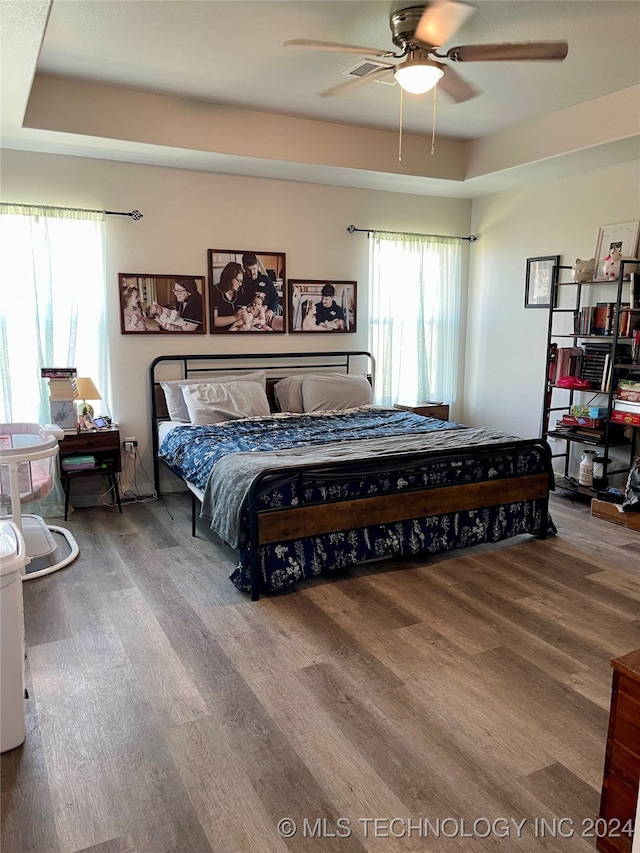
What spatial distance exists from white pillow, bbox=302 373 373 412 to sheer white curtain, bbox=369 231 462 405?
1.82ft

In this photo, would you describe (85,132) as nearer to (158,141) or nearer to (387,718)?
(158,141)

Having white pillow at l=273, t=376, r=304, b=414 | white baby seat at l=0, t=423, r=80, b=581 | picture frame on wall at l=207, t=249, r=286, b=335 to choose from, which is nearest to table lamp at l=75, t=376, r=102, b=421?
white baby seat at l=0, t=423, r=80, b=581

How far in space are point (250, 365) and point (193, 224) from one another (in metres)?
1.25

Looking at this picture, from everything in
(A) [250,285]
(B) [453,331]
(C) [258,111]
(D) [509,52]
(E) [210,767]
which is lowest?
(E) [210,767]

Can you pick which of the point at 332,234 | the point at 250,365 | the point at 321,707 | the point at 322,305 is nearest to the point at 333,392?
the point at 250,365

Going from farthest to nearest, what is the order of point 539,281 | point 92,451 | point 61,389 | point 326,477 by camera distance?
point 539,281, point 92,451, point 61,389, point 326,477

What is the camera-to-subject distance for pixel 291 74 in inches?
149

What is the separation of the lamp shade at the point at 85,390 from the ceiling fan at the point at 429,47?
8.79 ft

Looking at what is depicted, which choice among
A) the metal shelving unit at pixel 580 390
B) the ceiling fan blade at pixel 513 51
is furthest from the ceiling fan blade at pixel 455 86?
the metal shelving unit at pixel 580 390

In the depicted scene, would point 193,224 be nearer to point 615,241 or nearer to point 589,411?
point 615,241

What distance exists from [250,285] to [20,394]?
2033 mm

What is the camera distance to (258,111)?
14.8 feet

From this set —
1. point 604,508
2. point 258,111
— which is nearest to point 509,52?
point 258,111

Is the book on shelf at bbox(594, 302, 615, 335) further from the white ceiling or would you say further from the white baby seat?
the white baby seat
